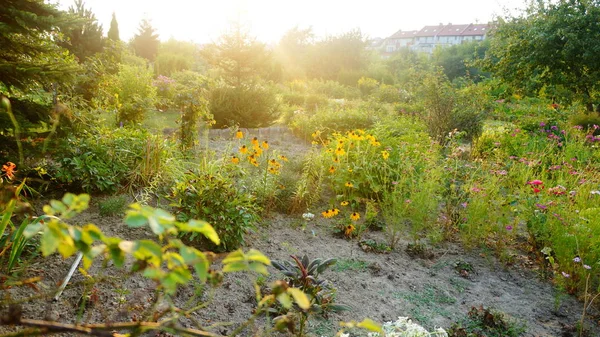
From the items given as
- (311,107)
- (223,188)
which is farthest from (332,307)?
(311,107)

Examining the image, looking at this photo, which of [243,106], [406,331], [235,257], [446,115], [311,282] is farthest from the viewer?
[243,106]

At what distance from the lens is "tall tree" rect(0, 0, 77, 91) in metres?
2.50

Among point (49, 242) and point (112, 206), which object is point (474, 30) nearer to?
point (112, 206)

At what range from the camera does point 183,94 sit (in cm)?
534

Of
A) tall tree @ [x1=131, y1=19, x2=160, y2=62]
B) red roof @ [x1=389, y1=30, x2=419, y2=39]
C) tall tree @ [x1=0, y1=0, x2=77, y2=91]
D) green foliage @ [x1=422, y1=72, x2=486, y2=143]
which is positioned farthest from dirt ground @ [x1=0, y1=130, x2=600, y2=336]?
red roof @ [x1=389, y1=30, x2=419, y2=39]

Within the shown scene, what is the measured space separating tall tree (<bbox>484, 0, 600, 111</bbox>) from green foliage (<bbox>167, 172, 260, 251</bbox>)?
962 cm

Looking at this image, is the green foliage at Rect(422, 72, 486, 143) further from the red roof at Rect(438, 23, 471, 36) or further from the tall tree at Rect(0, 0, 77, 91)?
the red roof at Rect(438, 23, 471, 36)

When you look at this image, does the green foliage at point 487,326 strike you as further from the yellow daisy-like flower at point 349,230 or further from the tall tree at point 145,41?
the tall tree at point 145,41

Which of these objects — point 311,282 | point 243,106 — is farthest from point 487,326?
point 243,106

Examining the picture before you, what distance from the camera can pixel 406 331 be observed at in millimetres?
2203

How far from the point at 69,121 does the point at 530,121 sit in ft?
28.7

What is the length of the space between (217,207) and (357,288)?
1238 mm

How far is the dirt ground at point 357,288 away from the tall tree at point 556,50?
8319 mm

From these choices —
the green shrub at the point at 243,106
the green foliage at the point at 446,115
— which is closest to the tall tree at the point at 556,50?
the green foliage at the point at 446,115
